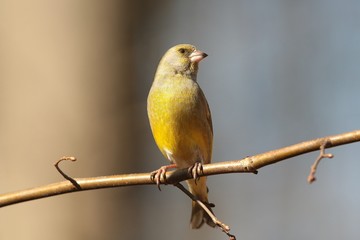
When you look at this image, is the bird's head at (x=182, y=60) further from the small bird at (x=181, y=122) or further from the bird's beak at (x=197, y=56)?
the small bird at (x=181, y=122)

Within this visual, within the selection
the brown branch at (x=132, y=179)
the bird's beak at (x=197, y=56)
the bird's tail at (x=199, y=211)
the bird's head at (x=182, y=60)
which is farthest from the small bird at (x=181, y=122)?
the brown branch at (x=132, y=179)

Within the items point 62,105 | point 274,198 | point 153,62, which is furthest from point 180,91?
point 274,198

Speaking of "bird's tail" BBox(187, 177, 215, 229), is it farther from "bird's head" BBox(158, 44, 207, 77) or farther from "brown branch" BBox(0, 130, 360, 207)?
"brown branch" BBox(0, 130, 360, 207)

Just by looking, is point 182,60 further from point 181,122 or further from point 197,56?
point 181,122

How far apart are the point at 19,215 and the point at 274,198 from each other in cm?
656

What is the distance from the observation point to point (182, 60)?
5750 mm

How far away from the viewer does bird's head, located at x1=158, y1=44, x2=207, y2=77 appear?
221 inches

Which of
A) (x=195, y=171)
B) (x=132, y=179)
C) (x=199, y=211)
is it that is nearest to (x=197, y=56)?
(x=199, y=211)

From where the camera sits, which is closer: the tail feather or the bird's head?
the tail feather

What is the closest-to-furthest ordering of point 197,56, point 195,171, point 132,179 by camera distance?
1. point 132,179
2. point 195,171
3. point 197,56

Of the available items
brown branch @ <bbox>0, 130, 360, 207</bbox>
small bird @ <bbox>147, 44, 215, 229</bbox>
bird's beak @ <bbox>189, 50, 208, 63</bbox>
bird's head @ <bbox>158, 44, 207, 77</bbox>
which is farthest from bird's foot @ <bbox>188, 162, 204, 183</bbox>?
bird's beak @ <bbox>189, 50, 208, 63</bbox>

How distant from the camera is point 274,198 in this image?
11.4m

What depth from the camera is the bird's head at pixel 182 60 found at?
18.4 ft

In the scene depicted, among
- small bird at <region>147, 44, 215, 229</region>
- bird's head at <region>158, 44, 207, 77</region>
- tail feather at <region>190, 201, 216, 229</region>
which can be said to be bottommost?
tail feather at <region>190, 201, 216, 229</region>
